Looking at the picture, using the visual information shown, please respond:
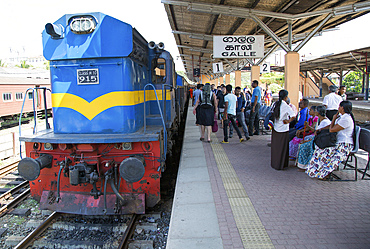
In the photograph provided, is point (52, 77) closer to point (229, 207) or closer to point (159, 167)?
point (159, 167)

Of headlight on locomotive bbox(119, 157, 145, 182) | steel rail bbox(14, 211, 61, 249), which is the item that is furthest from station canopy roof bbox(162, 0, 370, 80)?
steel rail bbox(14, 211, 61, 249)

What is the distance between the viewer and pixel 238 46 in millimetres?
10945

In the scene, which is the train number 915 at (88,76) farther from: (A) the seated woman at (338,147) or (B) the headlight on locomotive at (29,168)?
(A) the seated woman at (338,147)

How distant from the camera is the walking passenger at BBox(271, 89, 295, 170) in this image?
6.44m

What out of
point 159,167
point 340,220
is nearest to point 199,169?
point 159,167

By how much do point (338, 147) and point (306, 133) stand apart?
1.56 m

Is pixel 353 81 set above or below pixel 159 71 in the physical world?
above

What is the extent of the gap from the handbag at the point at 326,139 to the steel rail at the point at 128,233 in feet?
13.1

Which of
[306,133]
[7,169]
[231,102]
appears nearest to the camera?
[306,133]

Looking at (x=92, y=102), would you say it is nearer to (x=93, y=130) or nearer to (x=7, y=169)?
(x=93, y=130)

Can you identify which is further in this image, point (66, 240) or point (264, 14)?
point (264, 14)

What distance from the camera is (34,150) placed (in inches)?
194

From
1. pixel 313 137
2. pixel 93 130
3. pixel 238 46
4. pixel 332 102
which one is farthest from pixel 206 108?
pixel 93 130

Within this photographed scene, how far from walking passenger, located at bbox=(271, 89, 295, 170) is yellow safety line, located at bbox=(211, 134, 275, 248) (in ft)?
3.68
